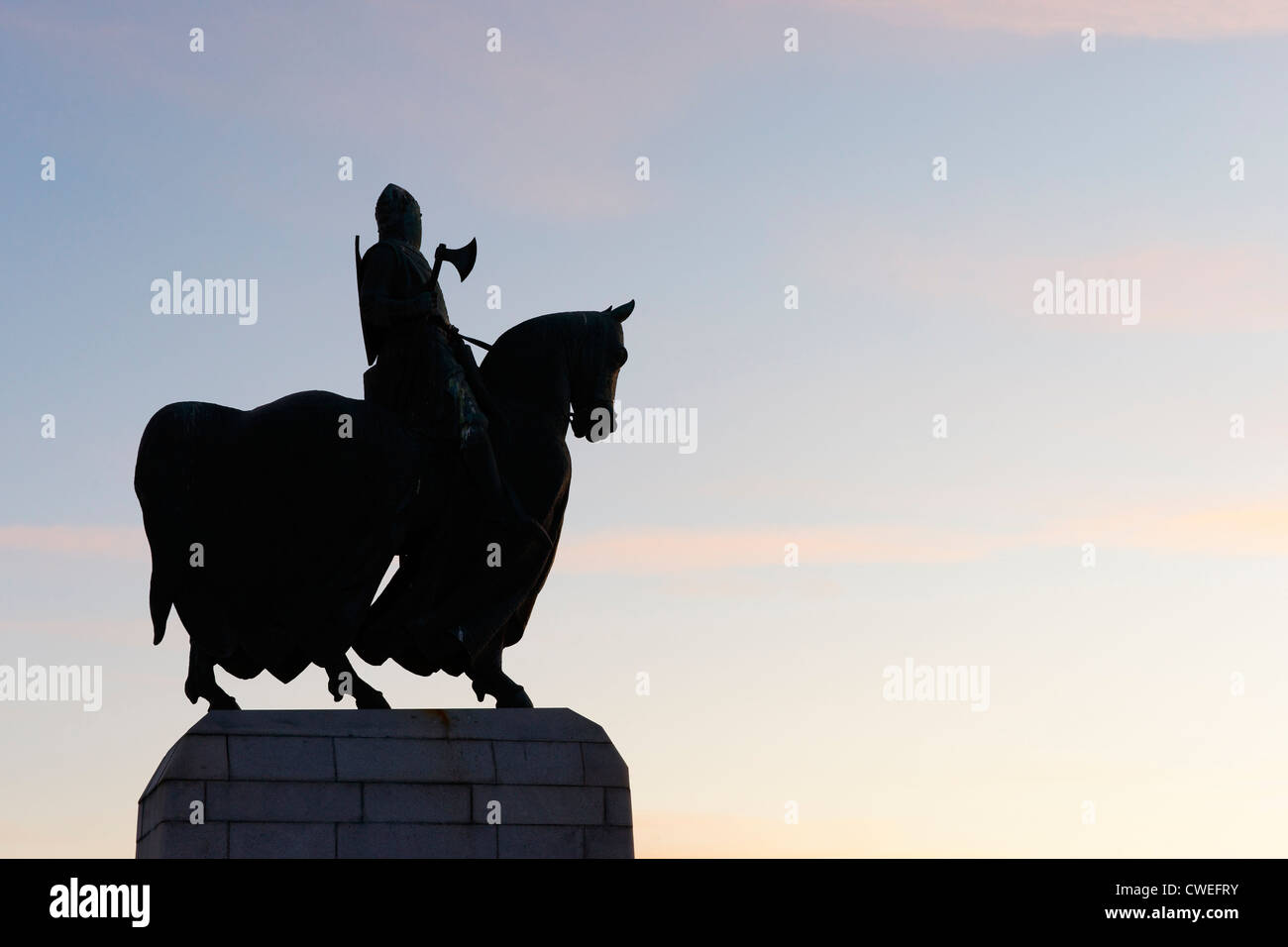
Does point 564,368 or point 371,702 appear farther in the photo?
point 564,368

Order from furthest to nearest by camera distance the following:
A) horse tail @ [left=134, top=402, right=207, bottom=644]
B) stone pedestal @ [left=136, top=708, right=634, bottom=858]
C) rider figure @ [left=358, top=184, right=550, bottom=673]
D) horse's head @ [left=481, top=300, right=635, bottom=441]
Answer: horse's head @ [left=481, top=300, right=635, bottom=441], rider figure @ [left=358, top=184, right=550, bottom=673], horse tail @ [left=134, top=402, right=207, bottom=644], stone pedestal @ [left=136, top=708, right=634, bottom=858]

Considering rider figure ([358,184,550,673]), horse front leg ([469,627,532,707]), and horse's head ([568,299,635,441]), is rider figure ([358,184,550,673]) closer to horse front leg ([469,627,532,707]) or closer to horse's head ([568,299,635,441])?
horse front leg ([469,627,532,707])

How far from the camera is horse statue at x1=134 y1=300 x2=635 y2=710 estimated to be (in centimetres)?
1802

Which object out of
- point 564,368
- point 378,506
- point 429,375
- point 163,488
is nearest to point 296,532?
point 378,506

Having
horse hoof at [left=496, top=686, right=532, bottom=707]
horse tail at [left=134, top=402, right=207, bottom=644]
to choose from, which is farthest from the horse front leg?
horse tail at [left=134, top=402, right=207, bottom=644]

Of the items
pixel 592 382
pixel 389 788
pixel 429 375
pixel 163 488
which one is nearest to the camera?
pixel 389 788

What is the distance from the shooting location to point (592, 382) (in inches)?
753

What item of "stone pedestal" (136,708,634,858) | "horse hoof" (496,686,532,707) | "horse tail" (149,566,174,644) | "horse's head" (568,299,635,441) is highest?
"horse's head" (568,299,635,441)

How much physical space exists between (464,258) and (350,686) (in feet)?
12.3

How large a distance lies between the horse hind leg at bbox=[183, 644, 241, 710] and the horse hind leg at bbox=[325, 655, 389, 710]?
2.51ft

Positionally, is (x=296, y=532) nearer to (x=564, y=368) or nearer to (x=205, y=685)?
(x=205, y=685)

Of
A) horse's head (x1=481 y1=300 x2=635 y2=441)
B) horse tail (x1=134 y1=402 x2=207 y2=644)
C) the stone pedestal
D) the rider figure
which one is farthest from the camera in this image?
horse's head (x1=481 y1=300 x2=635 y2=441)

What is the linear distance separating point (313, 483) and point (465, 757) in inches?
98.5
